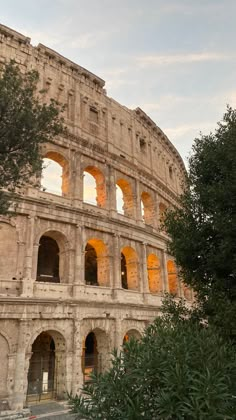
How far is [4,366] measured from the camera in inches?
508

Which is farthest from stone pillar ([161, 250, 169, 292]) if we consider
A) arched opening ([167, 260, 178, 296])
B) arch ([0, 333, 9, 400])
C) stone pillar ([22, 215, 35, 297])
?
arch ([0, 333, 9, 400])

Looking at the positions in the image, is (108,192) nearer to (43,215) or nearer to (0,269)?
(43,215)

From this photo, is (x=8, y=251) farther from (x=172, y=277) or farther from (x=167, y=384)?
(x=172, y=277)

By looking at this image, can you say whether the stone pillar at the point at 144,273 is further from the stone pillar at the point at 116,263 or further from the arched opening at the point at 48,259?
the arched opening at the point at 48,259

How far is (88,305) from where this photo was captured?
15.8m

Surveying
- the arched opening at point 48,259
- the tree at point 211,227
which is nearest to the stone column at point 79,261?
the arched opening at point 48,259

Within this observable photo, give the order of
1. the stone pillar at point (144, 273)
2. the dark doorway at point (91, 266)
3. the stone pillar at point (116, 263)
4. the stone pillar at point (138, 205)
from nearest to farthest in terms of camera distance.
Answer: the stone pillar at point (116, 263), the stone pillar at point (144, 273), the stone pillar at point (138, 205), the dark doorway at point (91, 266)

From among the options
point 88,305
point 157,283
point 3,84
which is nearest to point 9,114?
point 3,84

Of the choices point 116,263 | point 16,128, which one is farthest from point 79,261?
point 16,128

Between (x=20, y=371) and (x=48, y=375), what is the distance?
355 cm

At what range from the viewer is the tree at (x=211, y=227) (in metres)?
8.34

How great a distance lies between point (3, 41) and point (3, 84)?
12.1 metres

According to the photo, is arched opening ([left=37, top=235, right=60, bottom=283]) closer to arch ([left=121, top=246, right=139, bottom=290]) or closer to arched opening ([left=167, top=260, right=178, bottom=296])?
arch ([left=121, top=246, right=139, bottom=290])

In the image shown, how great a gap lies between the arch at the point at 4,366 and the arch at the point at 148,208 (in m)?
13.5
